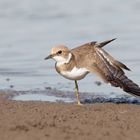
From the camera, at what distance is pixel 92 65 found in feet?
33.0

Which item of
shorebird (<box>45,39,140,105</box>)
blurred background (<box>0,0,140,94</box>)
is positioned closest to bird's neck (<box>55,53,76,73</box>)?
shorebird (<box>45,39,140,105</box>)

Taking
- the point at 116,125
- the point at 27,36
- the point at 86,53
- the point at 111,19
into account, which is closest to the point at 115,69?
the point at 86,53

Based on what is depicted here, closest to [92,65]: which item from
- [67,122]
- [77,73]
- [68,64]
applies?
[77,73]

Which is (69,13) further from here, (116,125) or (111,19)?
(116,125)

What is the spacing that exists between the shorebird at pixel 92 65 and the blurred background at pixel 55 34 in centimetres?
204

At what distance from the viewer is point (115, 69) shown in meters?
10.0

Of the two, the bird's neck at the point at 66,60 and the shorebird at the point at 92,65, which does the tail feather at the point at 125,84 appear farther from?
the bird's neck at the point at 66,60

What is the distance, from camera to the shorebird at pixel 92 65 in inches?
385

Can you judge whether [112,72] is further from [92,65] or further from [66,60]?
[66,60]

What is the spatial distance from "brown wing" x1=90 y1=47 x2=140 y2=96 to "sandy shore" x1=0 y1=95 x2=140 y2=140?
263mm

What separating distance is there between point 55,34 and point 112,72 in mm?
7183

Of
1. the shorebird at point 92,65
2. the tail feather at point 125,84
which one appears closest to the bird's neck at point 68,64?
the shorebird at point 92,65

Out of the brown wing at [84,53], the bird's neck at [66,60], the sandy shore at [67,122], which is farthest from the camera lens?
the bird's neck at [66,60]

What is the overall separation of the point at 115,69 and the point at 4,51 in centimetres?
601
